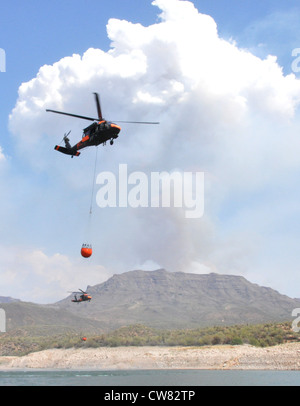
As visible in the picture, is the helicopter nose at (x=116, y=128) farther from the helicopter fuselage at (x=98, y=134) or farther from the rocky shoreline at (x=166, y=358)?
the rocky shoreline at (x=166, y=358)

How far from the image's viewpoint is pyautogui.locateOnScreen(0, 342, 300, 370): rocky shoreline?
79875mm

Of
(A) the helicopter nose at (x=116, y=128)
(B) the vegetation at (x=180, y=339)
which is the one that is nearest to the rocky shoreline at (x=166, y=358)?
(B) the vegetation at (x=180, y=339)

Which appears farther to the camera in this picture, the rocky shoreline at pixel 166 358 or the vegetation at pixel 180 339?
the vegetation at pixel 180 339

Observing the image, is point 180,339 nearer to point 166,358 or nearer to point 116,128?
point 166,358

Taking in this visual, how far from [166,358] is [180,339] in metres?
14.5

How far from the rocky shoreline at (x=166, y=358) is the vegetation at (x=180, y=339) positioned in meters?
2.87

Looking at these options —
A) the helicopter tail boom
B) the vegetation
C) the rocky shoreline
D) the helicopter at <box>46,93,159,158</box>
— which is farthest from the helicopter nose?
the vegetation

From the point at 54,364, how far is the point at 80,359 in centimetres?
608

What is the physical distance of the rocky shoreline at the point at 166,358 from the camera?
7988 centimetres

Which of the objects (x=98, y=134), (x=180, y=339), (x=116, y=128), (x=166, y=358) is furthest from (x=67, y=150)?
(x=180, y=339)
